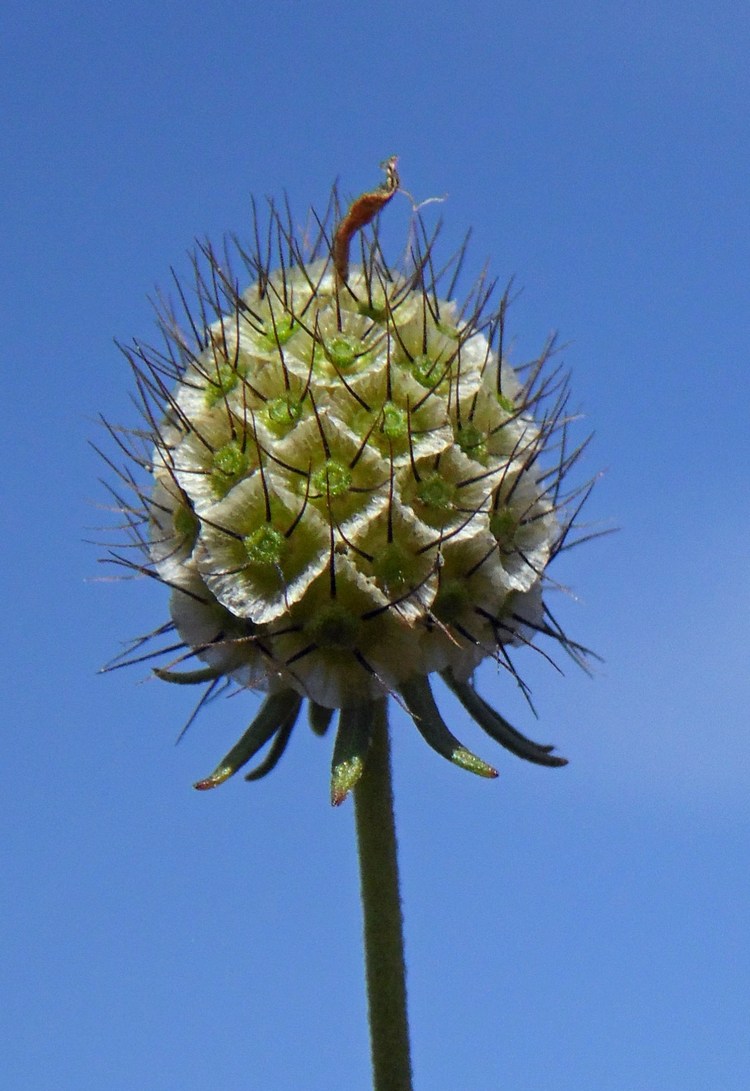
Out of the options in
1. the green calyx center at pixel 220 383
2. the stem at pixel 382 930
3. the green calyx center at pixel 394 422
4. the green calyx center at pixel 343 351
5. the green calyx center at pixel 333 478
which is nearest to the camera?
the stem at pixel 382 930

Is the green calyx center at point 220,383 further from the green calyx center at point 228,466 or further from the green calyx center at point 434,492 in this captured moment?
the green calyx center at point 434,492

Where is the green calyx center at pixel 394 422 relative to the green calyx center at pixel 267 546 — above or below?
above

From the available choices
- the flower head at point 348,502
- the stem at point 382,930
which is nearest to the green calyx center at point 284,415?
the flower head at point 348,502

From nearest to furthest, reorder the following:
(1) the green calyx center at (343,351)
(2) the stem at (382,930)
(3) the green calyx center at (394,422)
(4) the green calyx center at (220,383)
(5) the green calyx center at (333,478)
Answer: (2) the stem at (382,930) → (5) the green calyx center at (333,478) → (3) the green calyx center at (394,422) → (1) the green calyx center at (343,351) → (4) the green calyx center at (220,383)

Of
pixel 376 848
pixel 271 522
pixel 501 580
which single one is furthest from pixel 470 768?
→ pixel 271 522

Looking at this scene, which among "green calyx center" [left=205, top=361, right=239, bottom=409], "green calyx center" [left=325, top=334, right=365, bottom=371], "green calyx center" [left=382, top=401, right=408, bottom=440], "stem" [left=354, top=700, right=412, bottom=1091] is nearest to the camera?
"stem" [left=354, top=700, right=412, bottom=1091]

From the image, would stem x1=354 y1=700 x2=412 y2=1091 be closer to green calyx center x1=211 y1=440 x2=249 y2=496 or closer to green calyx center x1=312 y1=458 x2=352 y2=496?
green calyx center x1=312 y1=458 x2=352 y2=496

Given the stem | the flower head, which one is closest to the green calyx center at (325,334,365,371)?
the flower head
